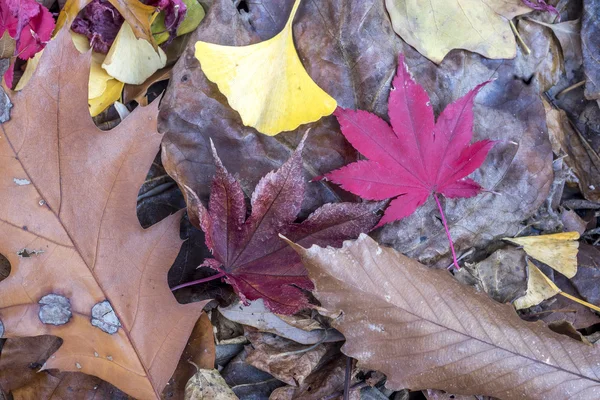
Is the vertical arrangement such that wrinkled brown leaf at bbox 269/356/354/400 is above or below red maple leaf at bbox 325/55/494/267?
below

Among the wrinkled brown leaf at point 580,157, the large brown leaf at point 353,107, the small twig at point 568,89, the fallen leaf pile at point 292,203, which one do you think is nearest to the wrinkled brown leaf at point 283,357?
the fallen leaf pile at point 292,203

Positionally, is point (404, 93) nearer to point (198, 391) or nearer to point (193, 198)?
point (193, 198)

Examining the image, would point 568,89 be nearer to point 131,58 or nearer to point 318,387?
A: point 318,387

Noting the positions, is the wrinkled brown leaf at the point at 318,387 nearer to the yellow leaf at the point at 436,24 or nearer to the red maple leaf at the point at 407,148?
the red maple leaf at the point at 407,148

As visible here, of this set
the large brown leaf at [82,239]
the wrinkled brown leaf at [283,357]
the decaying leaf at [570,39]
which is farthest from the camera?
the decaying leaf at [570,39]

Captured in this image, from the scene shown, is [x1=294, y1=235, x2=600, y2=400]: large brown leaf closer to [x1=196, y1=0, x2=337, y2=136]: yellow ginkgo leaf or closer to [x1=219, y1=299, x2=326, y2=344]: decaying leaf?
[x1=219, y1=299, x2=326, y2=344]: decaying leaf

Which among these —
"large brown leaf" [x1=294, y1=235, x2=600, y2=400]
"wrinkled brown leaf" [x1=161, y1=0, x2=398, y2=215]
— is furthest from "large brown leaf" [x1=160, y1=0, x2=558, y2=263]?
"large brown leaf" [x1=294, y1=235, x2=600, y2=400]
